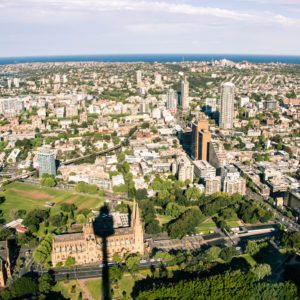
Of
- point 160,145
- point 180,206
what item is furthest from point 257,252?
point 160,145

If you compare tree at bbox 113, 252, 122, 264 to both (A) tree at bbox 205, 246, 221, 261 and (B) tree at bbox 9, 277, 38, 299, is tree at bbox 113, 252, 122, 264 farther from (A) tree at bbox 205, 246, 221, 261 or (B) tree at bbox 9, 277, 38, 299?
(A) tree at bbox 205, 246, 221, 261

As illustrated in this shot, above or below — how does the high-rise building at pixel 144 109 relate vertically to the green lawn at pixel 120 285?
above

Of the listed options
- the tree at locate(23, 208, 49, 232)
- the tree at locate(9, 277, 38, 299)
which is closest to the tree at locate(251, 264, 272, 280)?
the tree at locate(9, 277, 38, 299)

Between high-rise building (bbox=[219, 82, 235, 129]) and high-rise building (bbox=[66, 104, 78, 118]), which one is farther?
high-rise building (bbox=[66, 104, 78, 118])

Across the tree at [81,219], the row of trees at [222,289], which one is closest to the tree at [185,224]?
the tree at [81,219]

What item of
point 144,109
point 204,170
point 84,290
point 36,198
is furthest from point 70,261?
point 144,109

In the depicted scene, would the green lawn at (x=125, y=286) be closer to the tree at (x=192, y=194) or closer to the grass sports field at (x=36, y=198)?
the grass sports field at (x=36, y=198)

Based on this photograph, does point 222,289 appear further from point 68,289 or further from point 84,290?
point 68,289
